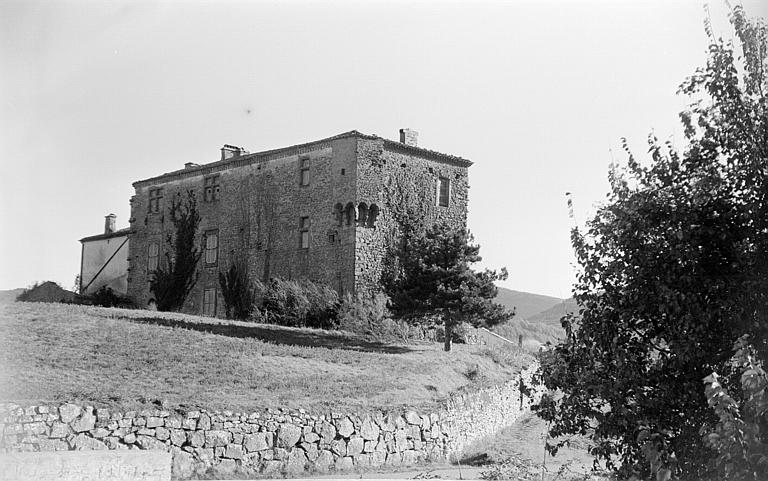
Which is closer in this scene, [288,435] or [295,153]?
[288,435]

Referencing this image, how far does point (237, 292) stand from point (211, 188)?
269 inches

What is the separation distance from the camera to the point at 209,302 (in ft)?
147

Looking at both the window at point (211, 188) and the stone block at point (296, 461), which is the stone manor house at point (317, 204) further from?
the stone block at point (296, 461)

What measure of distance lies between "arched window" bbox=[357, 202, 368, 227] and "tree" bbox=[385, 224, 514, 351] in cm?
524

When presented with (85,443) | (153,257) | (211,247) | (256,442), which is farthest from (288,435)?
(153,257)

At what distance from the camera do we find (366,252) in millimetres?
38000

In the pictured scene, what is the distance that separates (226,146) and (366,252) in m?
13.4

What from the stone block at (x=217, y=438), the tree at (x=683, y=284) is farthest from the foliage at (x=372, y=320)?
the tree at (x=683, y=284)

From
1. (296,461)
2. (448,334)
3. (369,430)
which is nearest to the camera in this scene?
(296,461)

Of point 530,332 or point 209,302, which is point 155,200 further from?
point 530,332

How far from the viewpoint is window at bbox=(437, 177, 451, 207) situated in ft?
137

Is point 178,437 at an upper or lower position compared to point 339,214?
lower

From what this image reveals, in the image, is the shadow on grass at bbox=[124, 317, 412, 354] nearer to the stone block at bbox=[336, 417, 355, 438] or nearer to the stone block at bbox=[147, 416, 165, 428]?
the stone block at bbox=[336, 417, 355, 438]

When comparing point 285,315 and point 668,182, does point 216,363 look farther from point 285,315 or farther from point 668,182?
point 668,182
